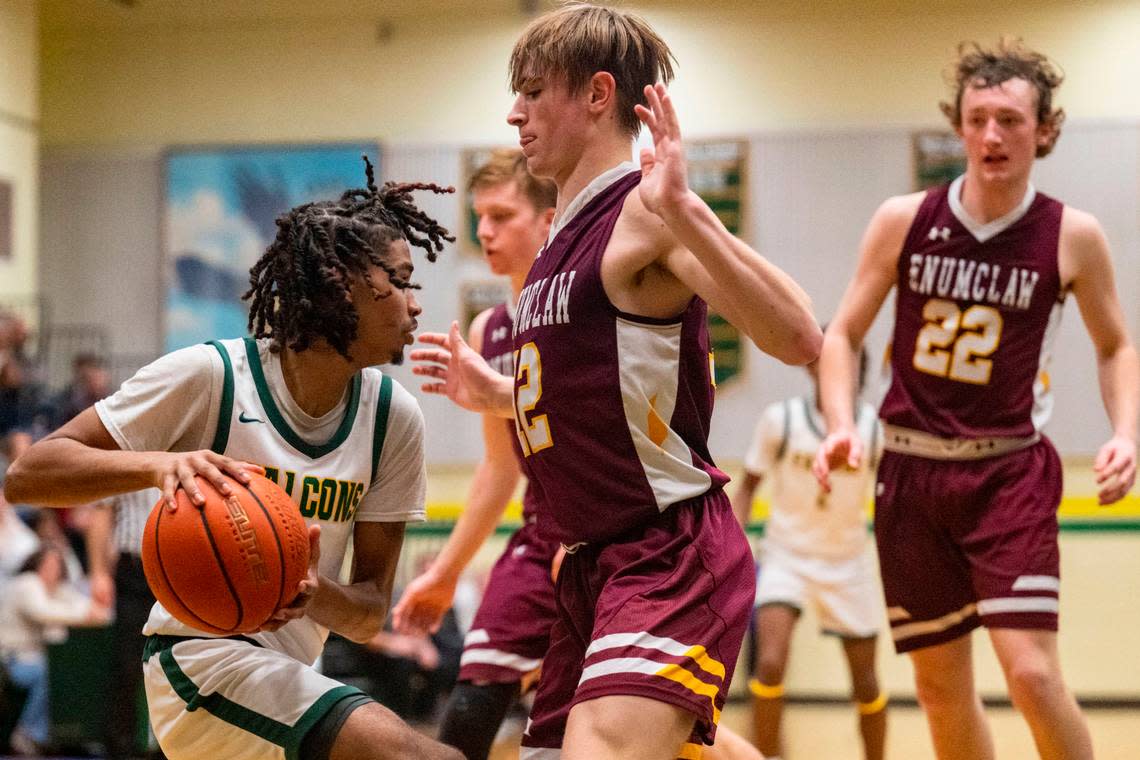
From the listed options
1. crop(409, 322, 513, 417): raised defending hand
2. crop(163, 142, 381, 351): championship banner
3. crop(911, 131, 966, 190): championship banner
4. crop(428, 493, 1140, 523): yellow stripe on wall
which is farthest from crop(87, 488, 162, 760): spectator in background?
crop(911, 131, 966, 190): championship banner

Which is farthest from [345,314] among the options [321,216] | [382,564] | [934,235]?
[934,235]

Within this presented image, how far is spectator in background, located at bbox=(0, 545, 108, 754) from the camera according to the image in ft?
24.5

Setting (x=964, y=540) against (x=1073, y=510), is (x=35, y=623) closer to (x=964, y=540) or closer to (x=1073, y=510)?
(x=964, y=540)

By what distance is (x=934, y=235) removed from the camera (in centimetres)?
404

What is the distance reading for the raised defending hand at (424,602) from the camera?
4.07 m

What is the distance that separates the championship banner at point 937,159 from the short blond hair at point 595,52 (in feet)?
23.2

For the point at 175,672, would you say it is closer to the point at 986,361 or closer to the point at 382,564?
the point at 382,564

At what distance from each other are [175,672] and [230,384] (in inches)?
24.3

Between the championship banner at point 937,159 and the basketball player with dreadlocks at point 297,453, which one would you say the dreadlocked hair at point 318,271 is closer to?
the basketball player with dreadlocks at point 297,453

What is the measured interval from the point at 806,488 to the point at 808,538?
0.25 metres

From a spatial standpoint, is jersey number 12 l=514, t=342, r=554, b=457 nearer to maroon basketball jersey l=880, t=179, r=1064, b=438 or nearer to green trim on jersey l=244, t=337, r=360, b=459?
green trim on jersey l=244, t=337, r=360, b=459

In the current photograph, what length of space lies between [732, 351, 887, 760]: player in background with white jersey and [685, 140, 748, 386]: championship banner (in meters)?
2.68

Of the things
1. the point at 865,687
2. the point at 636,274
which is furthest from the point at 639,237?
the point at 865,687

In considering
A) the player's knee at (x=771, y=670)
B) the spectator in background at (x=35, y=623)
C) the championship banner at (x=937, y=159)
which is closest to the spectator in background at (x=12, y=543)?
the spectator in background at (x=35, y=623)
